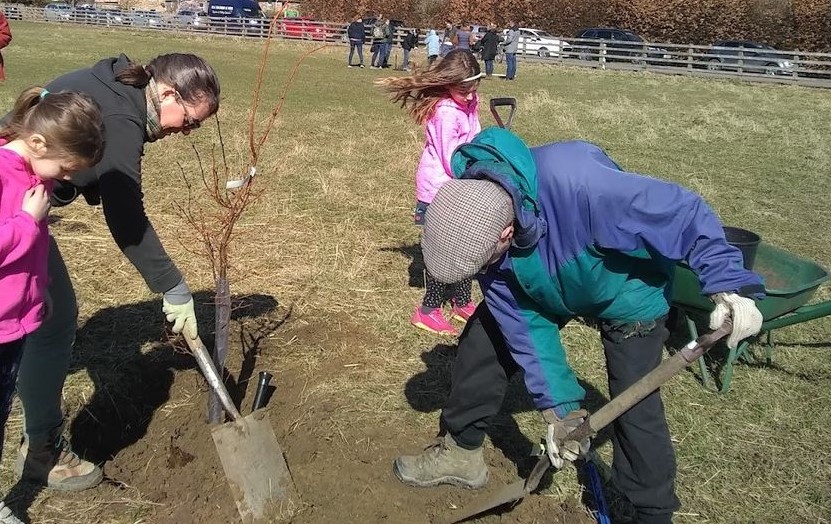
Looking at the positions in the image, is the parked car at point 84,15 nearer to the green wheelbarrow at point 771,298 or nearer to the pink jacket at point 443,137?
the pink jacket at point 443,137

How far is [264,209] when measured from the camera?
653 centimetres

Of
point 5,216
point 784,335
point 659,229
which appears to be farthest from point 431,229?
point 784,335

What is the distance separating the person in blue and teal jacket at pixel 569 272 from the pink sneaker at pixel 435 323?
148 centimetres

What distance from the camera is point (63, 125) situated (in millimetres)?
2088

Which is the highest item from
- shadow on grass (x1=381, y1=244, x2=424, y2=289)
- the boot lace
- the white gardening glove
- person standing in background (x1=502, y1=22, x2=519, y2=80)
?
person standing in background (x1=502, y1=22, x2=519, y2=80)

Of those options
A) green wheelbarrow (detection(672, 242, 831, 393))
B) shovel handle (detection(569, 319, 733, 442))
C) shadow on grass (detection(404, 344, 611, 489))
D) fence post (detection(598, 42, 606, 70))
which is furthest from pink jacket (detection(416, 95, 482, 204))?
fence post (detection(598, 42, 606, 70))

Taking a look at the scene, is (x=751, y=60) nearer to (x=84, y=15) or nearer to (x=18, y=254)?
(x=18, y=254)

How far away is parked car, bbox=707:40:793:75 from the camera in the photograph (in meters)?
22.7

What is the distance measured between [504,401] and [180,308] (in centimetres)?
178

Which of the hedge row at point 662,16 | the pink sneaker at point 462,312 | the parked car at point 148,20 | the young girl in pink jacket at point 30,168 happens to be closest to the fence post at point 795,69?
the hedge row at point 662,16

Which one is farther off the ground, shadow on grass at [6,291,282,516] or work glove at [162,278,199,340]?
work glove at [162,278,199,340]

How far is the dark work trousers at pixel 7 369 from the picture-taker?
2297 mm

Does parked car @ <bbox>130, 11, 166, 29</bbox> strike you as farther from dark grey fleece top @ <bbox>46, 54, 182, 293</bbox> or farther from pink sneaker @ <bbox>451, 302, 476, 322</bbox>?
dark grey fleece top @ <bbox>46, 54, 182, 293</bbox>

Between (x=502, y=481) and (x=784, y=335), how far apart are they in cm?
268
